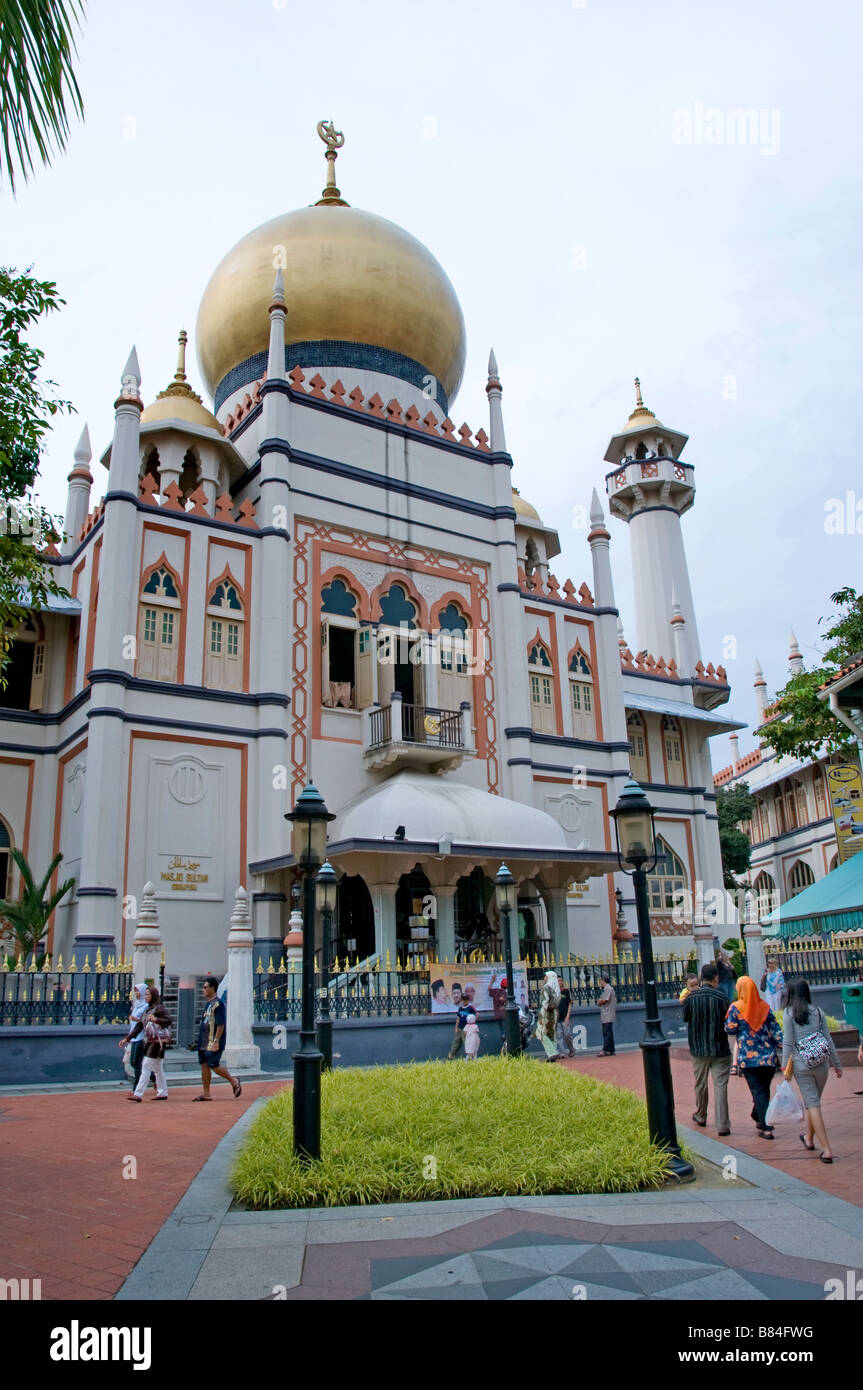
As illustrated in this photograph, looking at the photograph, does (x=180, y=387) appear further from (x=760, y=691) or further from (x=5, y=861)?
(x=760, y=691)

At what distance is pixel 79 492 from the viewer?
79.0 feet

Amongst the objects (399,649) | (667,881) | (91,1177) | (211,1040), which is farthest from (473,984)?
(667,881)

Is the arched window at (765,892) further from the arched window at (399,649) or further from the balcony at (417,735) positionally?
the balcony at (417,735)

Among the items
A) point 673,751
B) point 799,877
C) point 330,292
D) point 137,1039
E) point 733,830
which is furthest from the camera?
point 799,877

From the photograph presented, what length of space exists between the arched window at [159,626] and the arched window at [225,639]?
690 mm

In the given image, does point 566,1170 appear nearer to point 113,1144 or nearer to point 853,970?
point 113,1144

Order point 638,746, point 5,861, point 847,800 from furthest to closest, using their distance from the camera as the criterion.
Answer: point 638,746, point 847,800, point 5,861

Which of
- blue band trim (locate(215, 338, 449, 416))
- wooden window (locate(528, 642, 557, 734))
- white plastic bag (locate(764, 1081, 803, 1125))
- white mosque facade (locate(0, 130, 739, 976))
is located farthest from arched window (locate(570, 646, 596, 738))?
white plastic bag (locate(764, 1081, 803, 1125))

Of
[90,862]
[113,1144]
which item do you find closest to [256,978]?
[90,862]

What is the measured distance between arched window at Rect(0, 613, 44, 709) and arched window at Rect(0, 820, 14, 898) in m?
2.64

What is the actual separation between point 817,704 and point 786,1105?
17.0 metres

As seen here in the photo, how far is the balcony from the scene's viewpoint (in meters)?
20.8

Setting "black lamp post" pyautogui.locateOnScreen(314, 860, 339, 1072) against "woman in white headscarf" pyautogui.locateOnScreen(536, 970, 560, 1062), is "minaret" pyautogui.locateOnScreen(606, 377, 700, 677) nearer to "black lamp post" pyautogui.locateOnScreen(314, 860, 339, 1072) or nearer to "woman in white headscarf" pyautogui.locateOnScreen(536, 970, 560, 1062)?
"woman in white headscarf" pyautogui.locateOnScreen(536, 970, 560, 1062)

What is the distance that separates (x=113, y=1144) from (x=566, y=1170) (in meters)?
4.26
